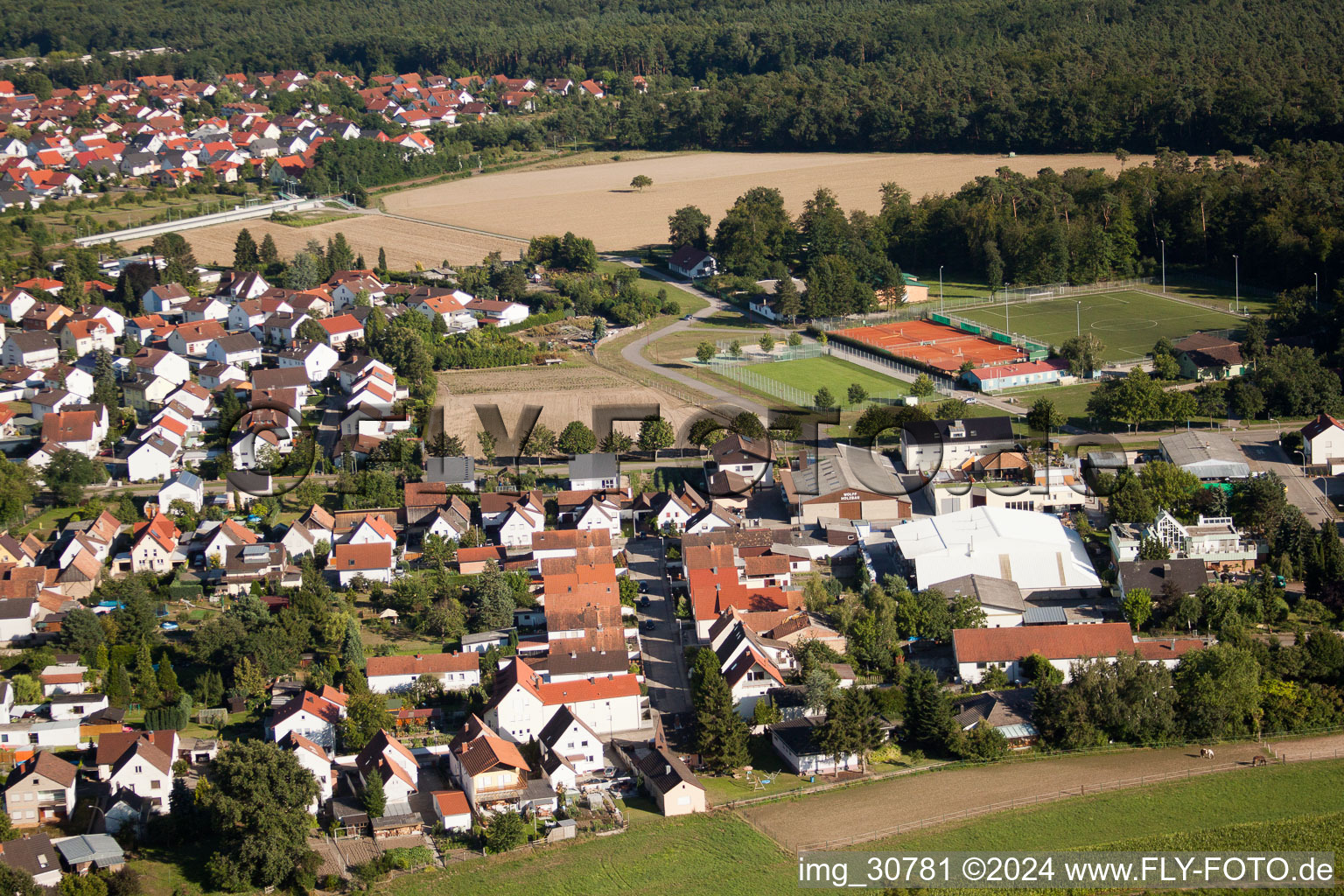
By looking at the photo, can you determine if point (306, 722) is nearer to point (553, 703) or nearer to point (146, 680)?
point (146, 680)

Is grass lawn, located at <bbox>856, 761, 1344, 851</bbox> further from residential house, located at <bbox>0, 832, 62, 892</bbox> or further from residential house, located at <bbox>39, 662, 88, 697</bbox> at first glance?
residential house, located at <bbox>39, 662, 88, 697</bbox>

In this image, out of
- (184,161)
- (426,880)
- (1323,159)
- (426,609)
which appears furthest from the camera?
(184,161)

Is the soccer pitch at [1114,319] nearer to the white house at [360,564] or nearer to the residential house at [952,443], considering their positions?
the residential house at [952,443]

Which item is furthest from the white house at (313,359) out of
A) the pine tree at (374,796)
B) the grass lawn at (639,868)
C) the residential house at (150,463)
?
the grass lawn at (639,868)

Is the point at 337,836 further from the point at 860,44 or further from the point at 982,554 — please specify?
the point at 860,44

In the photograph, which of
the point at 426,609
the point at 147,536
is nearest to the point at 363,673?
the point at 426,609
